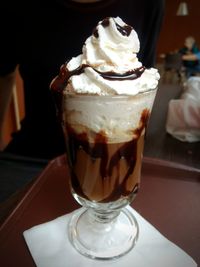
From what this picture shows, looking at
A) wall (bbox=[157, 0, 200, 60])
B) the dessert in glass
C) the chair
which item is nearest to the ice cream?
the dessert in glass

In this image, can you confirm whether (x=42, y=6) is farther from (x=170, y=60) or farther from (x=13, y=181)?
(x=170, y=60)

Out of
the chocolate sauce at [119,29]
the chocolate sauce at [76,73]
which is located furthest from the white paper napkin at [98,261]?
Result: the chocolate sauce at [119,29]

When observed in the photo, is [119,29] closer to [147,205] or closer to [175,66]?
[147,205]

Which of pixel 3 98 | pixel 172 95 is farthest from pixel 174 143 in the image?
pixel 3 98

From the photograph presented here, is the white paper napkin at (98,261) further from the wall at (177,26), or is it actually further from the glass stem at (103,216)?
the wall at (177,26)

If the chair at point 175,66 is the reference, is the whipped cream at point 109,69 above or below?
above

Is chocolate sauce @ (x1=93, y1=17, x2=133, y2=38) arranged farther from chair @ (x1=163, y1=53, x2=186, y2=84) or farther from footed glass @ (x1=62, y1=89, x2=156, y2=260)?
chair @ (x1=163, y1=53, x2=186, y2=84)
